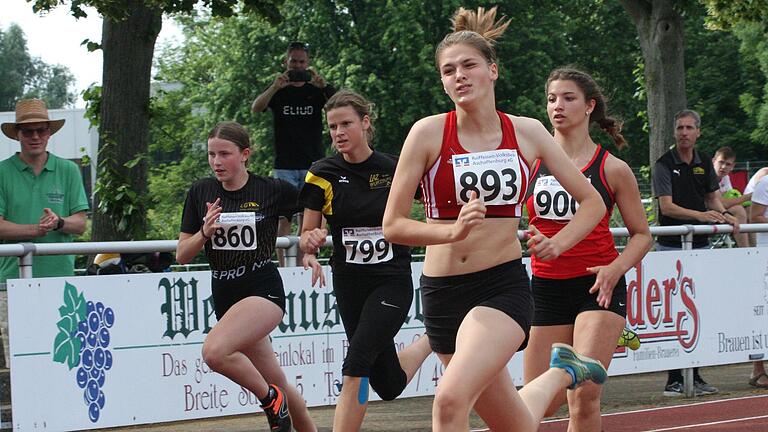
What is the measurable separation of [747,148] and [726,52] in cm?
431

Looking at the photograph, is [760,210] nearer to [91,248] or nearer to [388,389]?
[388,389]

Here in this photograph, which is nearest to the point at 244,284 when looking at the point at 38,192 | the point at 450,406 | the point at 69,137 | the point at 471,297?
the point at 38,192

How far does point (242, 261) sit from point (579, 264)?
2.13 m

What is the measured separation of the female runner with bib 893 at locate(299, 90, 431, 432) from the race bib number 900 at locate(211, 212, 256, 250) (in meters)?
0.35

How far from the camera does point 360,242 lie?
25.7ft

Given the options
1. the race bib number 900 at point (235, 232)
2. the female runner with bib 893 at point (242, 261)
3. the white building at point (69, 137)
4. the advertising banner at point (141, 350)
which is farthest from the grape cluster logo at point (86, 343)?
the white building at point (69, 137)

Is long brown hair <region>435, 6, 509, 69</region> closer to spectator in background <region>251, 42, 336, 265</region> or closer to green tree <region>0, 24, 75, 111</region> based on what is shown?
spectator in background <region>251, 42, 336, 265</region>

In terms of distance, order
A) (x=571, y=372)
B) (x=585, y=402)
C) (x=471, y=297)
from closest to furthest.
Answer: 1. (x=471, y=297)
2. (x=571, y=372)
3. (x=585, y=402)

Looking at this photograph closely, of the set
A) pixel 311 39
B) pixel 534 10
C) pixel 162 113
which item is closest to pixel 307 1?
pixel 311 39

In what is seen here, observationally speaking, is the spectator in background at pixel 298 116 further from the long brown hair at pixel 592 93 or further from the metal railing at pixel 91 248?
the long brown hair at pixel 592 93

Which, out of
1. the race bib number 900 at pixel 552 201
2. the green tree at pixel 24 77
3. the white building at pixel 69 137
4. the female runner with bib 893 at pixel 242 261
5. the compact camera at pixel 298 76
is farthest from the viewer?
the green tree at pixel 24 77

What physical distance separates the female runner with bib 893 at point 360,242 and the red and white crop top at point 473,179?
206cm

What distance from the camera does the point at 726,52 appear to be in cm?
5600

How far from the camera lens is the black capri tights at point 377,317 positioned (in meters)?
7.57
